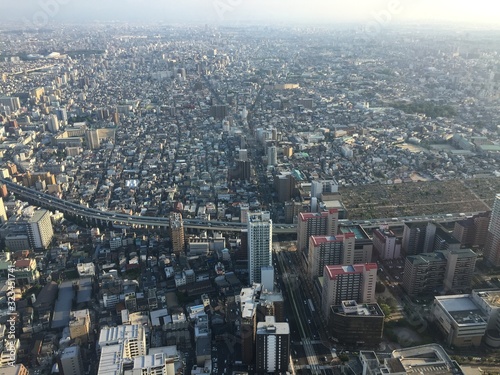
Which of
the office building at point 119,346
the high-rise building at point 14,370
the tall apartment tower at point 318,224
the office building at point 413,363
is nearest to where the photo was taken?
the office building at point 413,363

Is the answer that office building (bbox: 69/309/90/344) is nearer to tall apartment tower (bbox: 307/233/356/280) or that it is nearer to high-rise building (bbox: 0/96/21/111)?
tall apartment tower (bbox: 307/233/356/280)

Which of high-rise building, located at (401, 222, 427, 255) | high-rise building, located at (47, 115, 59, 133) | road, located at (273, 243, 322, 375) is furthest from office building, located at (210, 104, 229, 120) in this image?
high-rise building, located at (401, 222, 427, 255)

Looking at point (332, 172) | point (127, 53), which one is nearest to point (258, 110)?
point (332, 172)

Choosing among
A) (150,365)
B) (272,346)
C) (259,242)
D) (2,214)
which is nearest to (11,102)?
(2,214)

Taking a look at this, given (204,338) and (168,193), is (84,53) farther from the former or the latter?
(204,338)

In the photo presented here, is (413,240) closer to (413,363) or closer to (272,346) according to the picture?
(413,363)

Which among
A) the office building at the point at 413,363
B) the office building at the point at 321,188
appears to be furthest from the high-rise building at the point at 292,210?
the office building at the point at 413,363

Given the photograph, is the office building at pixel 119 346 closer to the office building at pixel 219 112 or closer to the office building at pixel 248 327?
the office building at pixel 248 327
